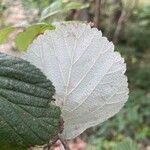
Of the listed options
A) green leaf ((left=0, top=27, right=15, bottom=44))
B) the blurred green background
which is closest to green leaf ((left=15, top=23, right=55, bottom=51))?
green leaf ((left=0, top=27, right=15, bottom=44))

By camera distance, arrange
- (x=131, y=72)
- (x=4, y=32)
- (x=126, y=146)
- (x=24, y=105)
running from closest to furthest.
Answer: (x=24, y=105), (x=4, y=32), (x=126, y=146), (x=131, y=72)

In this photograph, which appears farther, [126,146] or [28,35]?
[126,146]

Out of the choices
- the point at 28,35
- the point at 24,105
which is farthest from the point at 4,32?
the point at 24,105

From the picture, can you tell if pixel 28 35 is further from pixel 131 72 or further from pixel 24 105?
pixel 131 72

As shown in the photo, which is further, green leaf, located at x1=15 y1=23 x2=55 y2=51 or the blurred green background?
the blurred green background

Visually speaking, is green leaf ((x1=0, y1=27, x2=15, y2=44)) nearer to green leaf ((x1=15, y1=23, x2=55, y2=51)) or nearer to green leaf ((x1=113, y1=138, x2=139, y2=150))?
green leaf ((x1=15, y1=23, x2=55, y2=51))

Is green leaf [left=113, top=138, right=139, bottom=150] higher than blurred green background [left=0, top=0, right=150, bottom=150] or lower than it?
higher

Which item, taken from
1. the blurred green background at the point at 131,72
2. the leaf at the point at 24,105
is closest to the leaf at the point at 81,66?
the leaf at the point at 24,105
